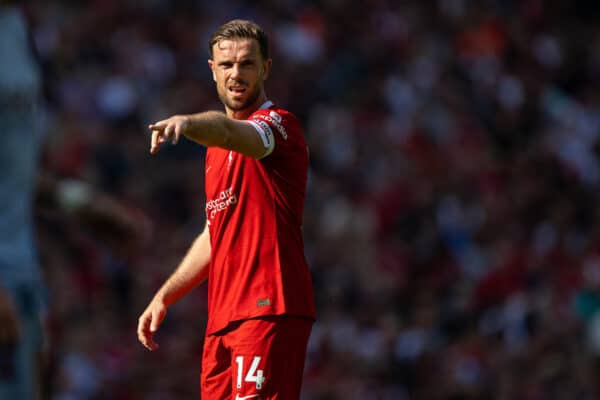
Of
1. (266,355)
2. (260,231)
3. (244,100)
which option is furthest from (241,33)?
(266,355)

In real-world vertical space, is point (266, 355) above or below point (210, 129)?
below

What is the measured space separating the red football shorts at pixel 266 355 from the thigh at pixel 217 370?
26 millimetres

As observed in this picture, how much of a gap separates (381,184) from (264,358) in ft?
37.3

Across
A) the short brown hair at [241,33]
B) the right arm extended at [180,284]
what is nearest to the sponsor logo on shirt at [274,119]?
the short brown hair at [241,33]

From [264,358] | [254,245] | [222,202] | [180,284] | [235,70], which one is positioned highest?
[235,70]

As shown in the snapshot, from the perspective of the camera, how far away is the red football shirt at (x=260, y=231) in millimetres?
5090

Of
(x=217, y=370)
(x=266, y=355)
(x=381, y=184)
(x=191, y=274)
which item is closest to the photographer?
(x=266, y=355)

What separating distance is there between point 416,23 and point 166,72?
172 inches

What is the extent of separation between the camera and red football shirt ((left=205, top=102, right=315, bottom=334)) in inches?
200

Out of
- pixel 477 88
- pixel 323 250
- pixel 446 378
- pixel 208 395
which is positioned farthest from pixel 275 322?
pixel 477 88

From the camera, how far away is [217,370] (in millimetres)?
5242

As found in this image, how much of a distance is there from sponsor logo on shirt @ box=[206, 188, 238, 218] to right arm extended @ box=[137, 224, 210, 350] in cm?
27

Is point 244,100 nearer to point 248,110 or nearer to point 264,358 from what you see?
point 248,110

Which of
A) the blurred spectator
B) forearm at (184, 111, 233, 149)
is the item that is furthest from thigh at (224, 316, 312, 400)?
the blurred spectator
